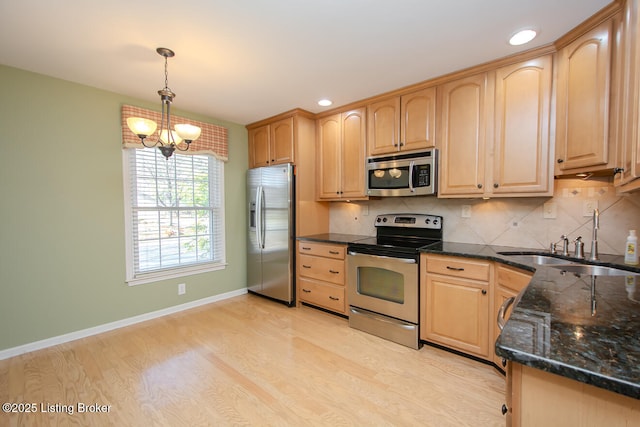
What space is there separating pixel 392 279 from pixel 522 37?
2071mm

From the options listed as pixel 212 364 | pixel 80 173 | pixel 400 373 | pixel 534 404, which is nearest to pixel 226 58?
pixel 80 173

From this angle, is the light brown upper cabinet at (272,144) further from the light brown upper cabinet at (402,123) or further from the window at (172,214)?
the light brown upper cabinet at (402,123)

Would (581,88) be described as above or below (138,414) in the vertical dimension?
above

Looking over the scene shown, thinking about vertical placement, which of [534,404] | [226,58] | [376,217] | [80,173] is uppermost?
[226,58]

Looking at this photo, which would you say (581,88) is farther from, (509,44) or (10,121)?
(10,121)

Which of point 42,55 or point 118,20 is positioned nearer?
point 118,20

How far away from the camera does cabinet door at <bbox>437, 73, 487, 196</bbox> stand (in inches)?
92.6

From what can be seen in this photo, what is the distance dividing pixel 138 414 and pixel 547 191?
313cm

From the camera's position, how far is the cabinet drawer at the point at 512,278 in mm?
1832

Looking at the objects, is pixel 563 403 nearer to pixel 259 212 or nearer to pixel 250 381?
pixel 250 381

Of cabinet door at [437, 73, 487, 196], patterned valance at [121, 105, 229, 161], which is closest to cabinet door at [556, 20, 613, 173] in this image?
cabinet door at [437, 73, 487, 196]

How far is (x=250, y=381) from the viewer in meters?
2.01

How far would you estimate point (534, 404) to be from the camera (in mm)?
691

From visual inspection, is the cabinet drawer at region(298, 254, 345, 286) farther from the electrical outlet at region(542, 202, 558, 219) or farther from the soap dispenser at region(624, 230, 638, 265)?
the soap dispenser at region(624, 230, 638, 265)
